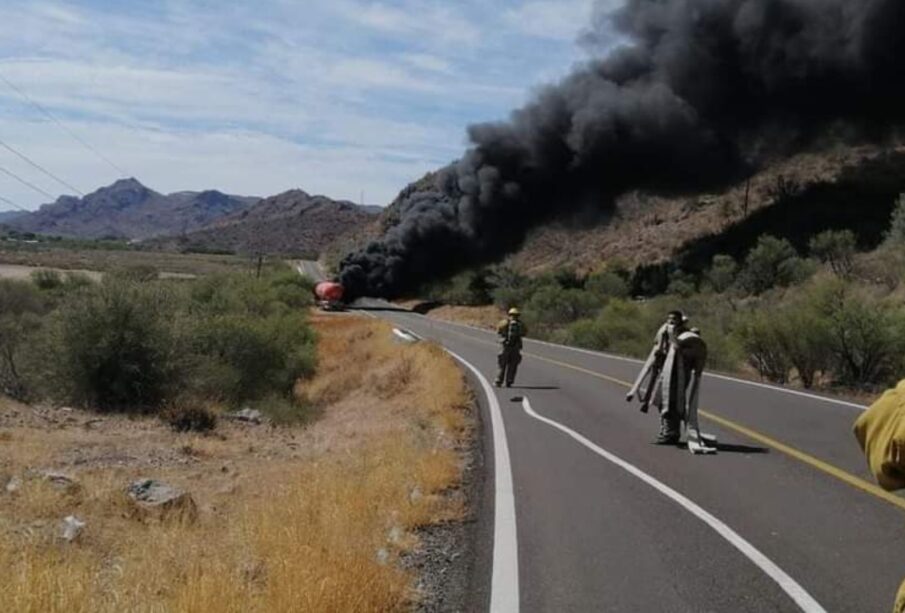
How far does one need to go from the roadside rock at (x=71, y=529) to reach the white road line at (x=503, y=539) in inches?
140

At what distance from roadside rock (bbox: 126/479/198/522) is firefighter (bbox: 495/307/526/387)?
869cm

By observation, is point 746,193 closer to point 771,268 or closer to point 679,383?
point 771,268

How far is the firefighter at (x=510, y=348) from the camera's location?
719 inches

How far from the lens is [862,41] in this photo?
5272 centimetres

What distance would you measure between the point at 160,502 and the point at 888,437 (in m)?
8.84

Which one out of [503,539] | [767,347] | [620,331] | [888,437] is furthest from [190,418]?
[620,331]

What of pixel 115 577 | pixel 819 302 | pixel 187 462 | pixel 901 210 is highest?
pixel 901 210

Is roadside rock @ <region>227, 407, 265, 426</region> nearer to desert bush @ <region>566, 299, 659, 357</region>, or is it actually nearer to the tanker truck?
desert bush @ <region>566, 299, 659, 357</region>

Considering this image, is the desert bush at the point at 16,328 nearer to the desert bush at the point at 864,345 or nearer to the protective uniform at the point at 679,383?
the protective uniform at the point at 679,383

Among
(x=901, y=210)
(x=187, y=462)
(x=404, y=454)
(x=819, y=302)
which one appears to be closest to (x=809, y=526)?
(x=404, y=454)

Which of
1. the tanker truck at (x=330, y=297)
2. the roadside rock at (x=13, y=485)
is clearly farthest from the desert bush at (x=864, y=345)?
the tanker truck at (x=330, y=297)

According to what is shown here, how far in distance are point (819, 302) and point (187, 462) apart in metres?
16.8

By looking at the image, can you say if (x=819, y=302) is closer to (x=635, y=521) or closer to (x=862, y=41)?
(x=635, y=521)

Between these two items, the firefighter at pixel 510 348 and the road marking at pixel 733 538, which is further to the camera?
the firefighter at pixel 510 348
